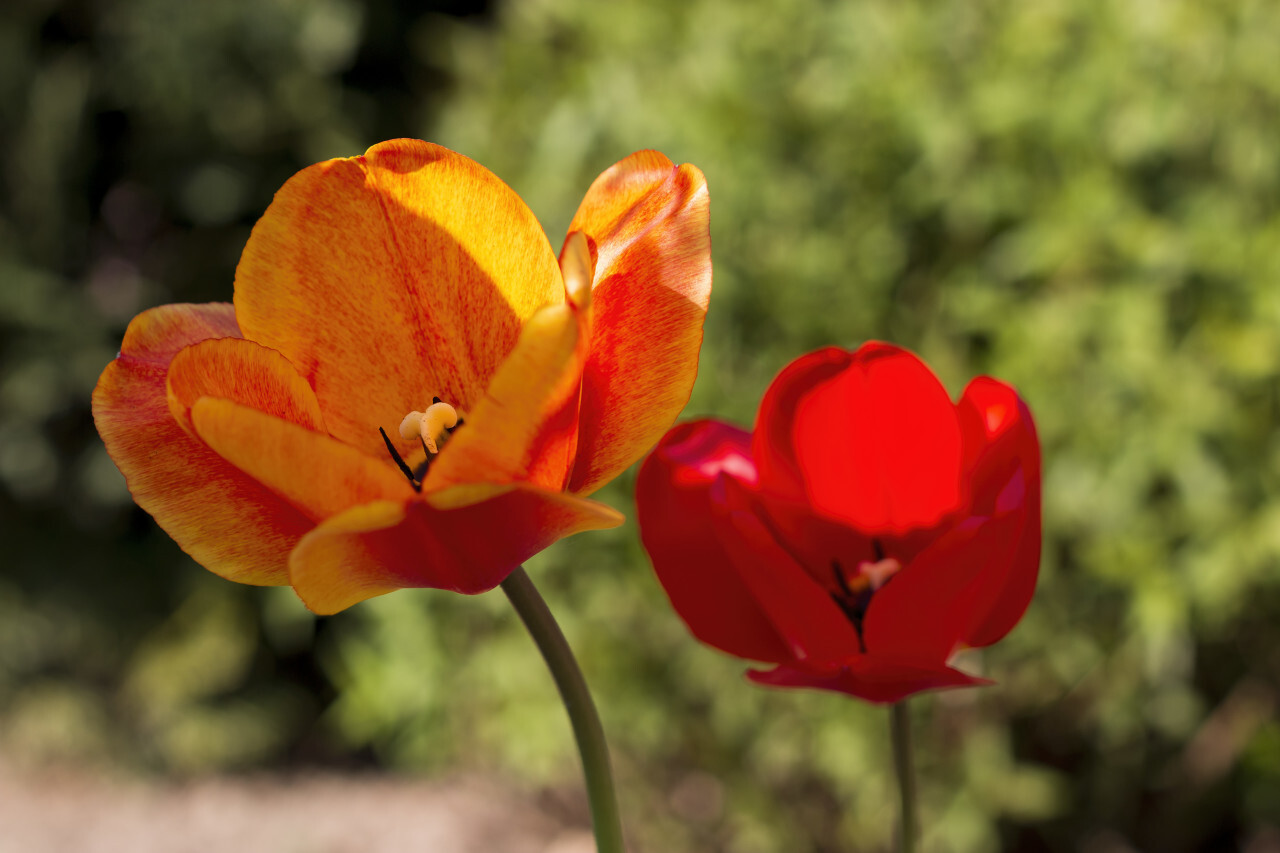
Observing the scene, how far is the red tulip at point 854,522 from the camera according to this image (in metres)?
0.45

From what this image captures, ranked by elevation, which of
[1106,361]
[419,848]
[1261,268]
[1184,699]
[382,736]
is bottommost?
[419,848]

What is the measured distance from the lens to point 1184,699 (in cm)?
182

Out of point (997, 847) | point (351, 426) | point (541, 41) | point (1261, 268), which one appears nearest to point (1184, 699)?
point (997, 847)

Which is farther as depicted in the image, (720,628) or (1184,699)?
(1184,699)

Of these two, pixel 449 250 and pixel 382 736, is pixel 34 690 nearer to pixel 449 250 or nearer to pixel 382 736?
pixel 382 736

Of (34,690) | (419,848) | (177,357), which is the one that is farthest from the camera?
(34,690)

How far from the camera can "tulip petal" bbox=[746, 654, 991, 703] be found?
1.41 feet

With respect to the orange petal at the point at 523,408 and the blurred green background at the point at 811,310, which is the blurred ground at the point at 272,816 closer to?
the blurred green background at the point at 811,310

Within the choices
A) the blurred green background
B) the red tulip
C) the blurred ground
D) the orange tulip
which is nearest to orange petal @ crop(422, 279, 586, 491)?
the orange tulip

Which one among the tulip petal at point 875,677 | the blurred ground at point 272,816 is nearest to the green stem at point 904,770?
the tulip petal at point 875,677

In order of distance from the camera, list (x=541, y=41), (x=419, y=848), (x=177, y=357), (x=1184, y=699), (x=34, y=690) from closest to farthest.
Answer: (x=177, y=357) → (x=1184, y=699) → (x=541, y=41) → (x=419, y=848) → (x=34, y=690)

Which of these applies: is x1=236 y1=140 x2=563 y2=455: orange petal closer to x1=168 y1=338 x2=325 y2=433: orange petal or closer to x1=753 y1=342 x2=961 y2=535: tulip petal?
x1=168 y1=338 x2=325 y2=433: orange petal

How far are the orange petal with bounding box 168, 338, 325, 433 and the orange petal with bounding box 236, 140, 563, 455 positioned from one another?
0.03 metres

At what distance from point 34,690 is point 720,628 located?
126 inches
